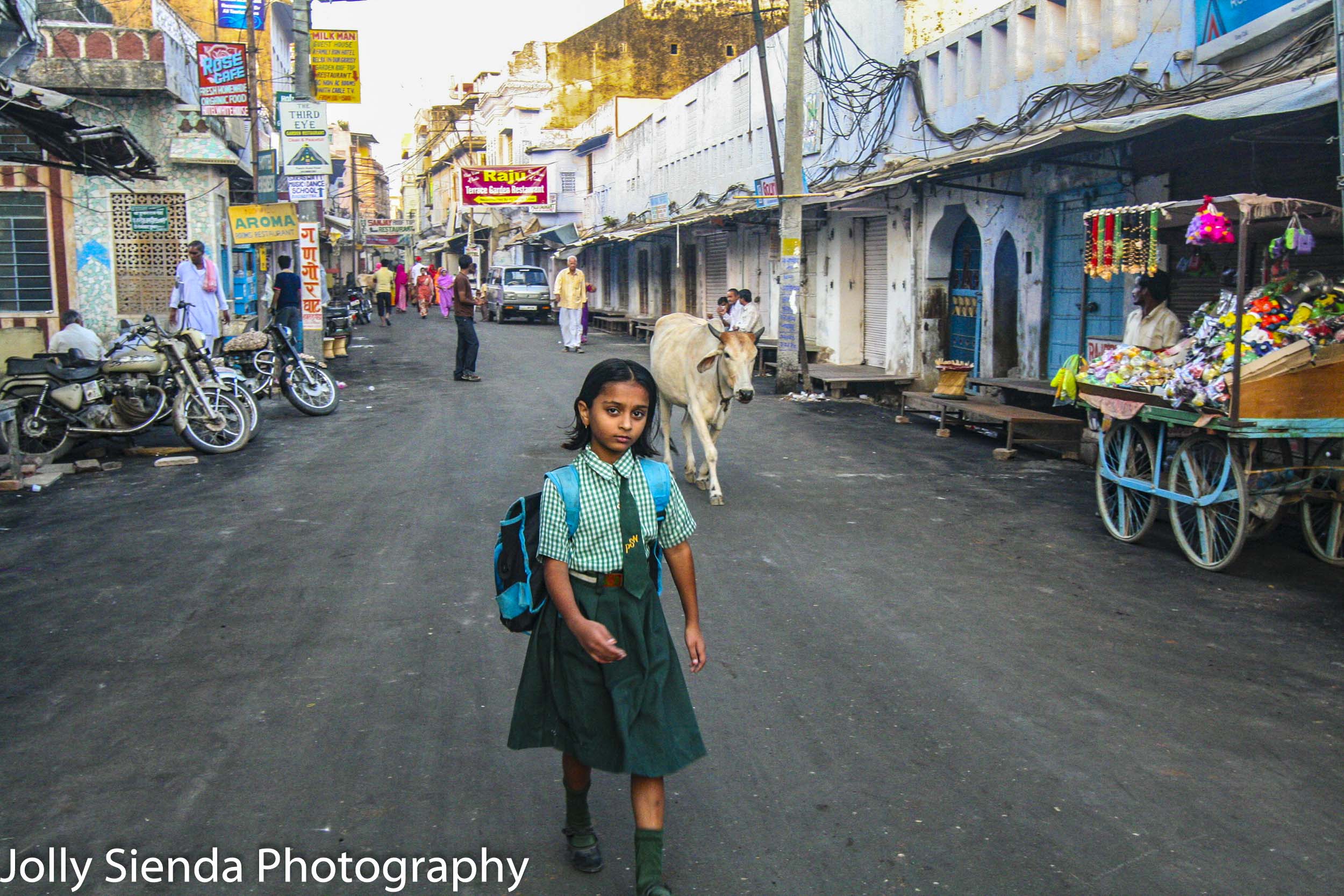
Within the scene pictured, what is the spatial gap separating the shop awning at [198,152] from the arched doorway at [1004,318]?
1302cm

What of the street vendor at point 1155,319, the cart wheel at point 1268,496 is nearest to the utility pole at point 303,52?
the street vendor at point 1155,319

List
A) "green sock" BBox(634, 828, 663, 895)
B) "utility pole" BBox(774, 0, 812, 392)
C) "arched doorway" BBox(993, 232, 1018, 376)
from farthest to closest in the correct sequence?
"utility pole" BBox(774, 0, 812, 392) < "arched doorway" BBox(993, 232, 1018, 376) < "green sock" BBox(634, 828, 663, 895)

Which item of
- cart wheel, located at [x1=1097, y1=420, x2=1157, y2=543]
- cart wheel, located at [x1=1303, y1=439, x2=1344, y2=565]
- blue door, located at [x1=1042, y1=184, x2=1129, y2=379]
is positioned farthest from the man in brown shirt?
cart wheel, located at [x1=1303, y1=439, x2=1344, y2=565]

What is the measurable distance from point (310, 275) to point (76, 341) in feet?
26.4

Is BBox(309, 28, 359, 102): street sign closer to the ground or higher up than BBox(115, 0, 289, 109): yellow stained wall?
closer to the ground

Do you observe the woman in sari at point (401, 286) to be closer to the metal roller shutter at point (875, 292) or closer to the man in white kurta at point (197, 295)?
the metal roller shutter at point (875, 292)

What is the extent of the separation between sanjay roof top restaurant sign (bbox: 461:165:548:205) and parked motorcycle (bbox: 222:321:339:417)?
32.0m

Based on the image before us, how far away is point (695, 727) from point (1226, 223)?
564 cm

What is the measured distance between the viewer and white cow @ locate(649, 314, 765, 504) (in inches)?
362

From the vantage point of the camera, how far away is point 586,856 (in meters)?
3.43

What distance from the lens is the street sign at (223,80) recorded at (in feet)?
60.3

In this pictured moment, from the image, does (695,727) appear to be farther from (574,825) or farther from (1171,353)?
(1171,353)

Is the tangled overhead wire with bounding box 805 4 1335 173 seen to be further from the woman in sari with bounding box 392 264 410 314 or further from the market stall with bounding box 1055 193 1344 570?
the woman in sari with bounding box 392 264 410 314

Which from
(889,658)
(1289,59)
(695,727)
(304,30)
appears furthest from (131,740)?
(304,30)
